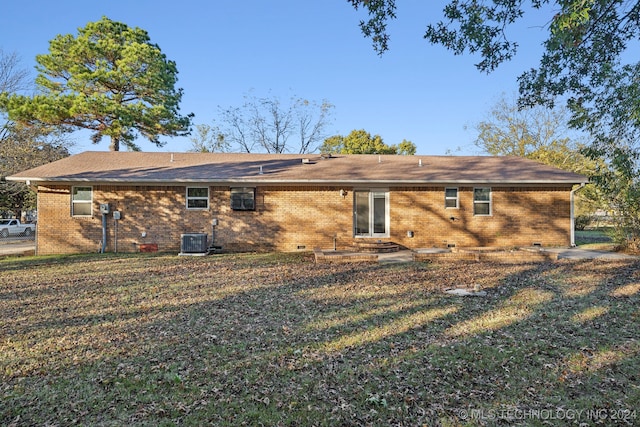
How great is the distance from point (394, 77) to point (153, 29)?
15.4 m

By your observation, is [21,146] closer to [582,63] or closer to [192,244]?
[192,244]

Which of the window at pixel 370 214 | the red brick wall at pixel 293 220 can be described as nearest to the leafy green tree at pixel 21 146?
the red brick wall at pixel 293 220

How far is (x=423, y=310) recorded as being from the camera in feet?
19.1

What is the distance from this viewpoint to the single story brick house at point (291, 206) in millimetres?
12727

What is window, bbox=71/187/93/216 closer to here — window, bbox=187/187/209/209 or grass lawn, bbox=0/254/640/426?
window, bbox=187/187/209/209

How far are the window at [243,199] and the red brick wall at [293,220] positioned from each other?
0.16 metres

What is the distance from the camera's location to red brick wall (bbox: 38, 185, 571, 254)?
12750 mm

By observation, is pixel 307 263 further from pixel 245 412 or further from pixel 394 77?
pixel 394 77

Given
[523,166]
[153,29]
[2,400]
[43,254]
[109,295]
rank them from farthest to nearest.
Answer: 1. [153,29]
2. [523,166]
3. [43,254]
4. [109,295]
5. [2,400]

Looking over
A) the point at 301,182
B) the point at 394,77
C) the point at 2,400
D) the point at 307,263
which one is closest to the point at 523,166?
the point at 394,77

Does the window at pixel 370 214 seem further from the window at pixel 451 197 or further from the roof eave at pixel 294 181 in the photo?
the window at pixel 451 197

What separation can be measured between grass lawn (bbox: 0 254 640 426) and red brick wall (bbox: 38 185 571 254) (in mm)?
5170

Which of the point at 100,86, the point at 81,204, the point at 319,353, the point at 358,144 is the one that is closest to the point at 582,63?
the point at 319,353

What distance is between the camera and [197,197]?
43.0 ft
